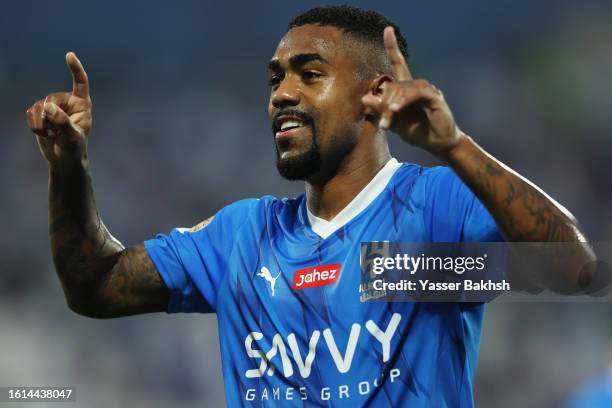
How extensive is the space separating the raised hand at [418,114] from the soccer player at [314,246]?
0.21ft

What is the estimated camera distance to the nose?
2959 millimetres

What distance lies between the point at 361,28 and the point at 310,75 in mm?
308

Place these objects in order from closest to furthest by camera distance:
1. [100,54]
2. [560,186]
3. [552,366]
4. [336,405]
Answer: [336,405], [552,366], [560,186], [100,54]

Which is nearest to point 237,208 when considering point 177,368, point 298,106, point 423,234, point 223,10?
point 298,106

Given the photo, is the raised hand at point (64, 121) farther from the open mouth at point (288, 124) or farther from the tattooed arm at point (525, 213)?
the tattooed arm at point (525, 213)

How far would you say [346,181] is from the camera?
3047 millimetres

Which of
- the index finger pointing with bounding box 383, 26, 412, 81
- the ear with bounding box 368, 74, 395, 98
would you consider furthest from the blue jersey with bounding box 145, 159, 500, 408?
the index finger pointing with bounding box 383, 26, 412, 81

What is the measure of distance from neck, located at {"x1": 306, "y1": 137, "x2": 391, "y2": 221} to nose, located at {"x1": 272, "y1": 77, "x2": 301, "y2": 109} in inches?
10.9

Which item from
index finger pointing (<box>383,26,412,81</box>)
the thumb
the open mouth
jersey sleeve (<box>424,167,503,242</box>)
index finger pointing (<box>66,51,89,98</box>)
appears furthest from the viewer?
the open mouth

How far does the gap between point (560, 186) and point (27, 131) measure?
4161 mm

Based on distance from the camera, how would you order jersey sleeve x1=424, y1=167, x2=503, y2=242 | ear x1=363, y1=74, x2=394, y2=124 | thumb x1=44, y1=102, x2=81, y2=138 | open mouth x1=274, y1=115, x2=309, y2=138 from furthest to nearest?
ear x1=363, y1=74, x2=394, y2=124 → open mouth x1=274, y1=115, x2=309, y2=138 → thumb x1=44, y1=102, x2=81, y2=138 → jersey sleeve x1=424, y1=167, x2=503, y2=242

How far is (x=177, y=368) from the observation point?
6176 millimetres

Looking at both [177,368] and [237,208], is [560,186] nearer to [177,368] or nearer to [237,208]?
[177,368]

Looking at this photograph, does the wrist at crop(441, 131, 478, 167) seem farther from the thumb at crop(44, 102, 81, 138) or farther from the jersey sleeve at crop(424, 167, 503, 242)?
the thumb at crop(44, 102, 81, 138)
